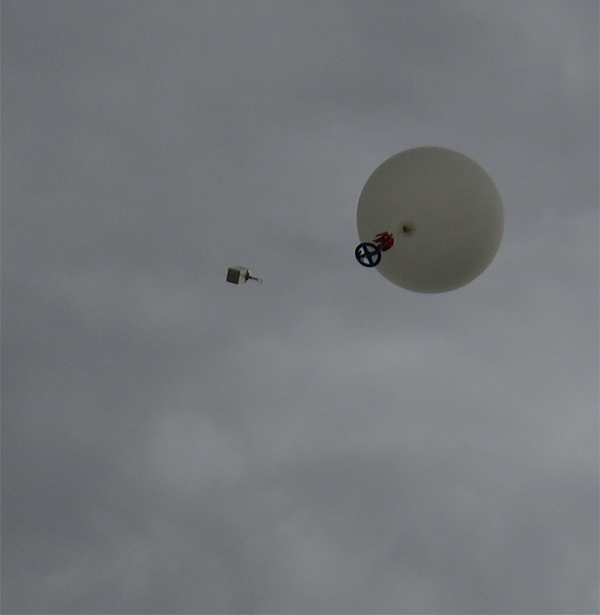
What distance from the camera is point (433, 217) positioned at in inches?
842

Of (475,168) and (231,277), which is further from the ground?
(475,168)

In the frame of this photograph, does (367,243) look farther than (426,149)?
No

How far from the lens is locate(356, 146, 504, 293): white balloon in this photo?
21500 mm

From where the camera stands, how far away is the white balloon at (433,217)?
21.5m

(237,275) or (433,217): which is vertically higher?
(433,217)

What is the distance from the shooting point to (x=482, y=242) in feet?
72.2

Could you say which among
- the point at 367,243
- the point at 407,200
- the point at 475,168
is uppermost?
the point at 475,168

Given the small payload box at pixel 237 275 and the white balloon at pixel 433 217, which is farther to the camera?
the small payload box at pixel 237 275

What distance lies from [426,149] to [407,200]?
1.96m

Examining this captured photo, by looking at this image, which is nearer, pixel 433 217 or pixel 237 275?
pixel 433 217

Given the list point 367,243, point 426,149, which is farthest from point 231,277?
point 426,149

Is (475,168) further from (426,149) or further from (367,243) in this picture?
(367,243)

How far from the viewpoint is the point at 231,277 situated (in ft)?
77.0

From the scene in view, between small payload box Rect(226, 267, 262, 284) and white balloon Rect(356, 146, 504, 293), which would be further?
small payload box Rect(226, 267, 262, 284)
